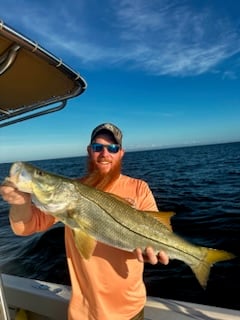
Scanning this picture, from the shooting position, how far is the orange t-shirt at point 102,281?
2629 millimetres

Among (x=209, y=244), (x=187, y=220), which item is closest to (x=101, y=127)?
(x=209, y=244)

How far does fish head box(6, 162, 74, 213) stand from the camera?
2286 mm

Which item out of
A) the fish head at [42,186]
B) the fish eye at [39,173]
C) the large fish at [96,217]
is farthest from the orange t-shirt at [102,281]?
the fish eye at [39,173]

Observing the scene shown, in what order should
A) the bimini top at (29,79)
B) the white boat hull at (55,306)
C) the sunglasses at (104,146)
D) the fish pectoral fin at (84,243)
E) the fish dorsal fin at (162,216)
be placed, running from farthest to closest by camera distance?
1. the white boat hull at (55,306)
2. the sunglasses at (104,146)
3. the fish dorsal fin at (162,216)
4. the fish pectoral fin at (84,243)
5. the bimini top at (29,79)

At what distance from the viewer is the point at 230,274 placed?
696cm

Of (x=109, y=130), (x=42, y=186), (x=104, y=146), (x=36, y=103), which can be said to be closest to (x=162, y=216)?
(x=104, y=146)

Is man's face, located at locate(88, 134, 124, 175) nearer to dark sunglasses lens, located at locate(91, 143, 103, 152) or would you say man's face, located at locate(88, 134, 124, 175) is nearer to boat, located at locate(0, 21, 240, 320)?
dark sunglasses lens, located at locate(91, 143, 103, 152)

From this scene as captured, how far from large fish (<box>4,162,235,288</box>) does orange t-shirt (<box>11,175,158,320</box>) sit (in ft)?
0.60

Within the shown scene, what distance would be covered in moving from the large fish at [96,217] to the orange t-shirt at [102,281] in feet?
0.60

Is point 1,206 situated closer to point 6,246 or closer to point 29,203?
point 6,246

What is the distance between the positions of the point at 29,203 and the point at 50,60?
44.1 inches

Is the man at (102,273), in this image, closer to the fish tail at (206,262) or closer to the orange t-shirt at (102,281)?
the orange t-shirt at (102,281)

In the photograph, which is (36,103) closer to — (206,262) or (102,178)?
(102,178)

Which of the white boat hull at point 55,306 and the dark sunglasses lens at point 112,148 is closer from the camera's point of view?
the dark sunglasses lens at point 112,148
